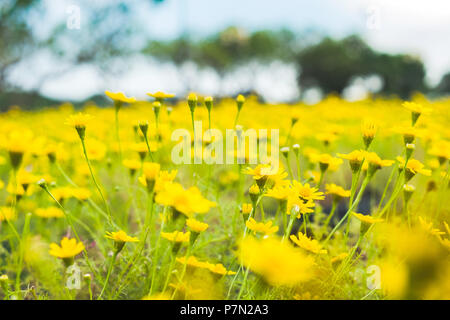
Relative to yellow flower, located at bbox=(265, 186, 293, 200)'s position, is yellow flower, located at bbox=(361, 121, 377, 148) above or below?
above

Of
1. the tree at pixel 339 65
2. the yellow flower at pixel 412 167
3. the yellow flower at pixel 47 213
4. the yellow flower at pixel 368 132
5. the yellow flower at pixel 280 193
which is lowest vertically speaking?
the yellow flower at pixel 47 213

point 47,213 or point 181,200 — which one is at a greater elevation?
point 181,200

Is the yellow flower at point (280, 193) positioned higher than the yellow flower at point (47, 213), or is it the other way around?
the yellow flower at point (280, 193)

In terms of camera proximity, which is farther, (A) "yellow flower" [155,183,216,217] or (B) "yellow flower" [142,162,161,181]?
(B) "yellow flower" [142,162,161,181]

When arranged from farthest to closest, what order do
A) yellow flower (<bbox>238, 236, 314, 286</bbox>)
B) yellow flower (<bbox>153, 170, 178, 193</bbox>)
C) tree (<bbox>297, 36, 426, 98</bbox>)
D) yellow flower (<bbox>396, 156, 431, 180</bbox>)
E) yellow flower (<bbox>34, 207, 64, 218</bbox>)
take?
1. tree (<bbox>297, 36, 426, 98</bbox>)
2. yellow flower (<bbox>34, 207, 64, 218</bbox>)
3. yellow flower (<bbox>396, 156, 431, 180</bbox>)
4. yellow flower (<bbox>153, 170, 178, 193</bbox>)
5. yellow flower (<bbox>238, 236, 314, 286</bbox>)

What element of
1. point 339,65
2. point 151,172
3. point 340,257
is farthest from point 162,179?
point 339,65

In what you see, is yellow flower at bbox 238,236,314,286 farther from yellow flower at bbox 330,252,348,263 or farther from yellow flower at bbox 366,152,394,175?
yellow flower at bbox 366,152,394,175

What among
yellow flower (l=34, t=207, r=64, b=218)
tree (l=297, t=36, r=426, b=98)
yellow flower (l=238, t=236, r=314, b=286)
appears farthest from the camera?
tree (l=297, t=36, r=426, b=98)

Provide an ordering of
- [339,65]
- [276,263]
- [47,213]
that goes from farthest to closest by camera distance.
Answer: [339,65], [47,213], [276,263]

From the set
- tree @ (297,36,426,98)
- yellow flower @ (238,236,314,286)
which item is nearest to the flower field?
yellow flower @ (238,236,314,286)

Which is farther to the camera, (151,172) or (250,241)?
(151,172)

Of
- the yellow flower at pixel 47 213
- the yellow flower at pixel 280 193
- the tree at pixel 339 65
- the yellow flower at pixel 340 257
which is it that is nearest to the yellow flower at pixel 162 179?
the yellow flower at pixel 280 193

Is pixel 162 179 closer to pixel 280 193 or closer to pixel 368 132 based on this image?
pixel 280 193

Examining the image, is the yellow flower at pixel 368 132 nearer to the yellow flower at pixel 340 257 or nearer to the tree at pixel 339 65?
the yellow flower at pixel 340 257
